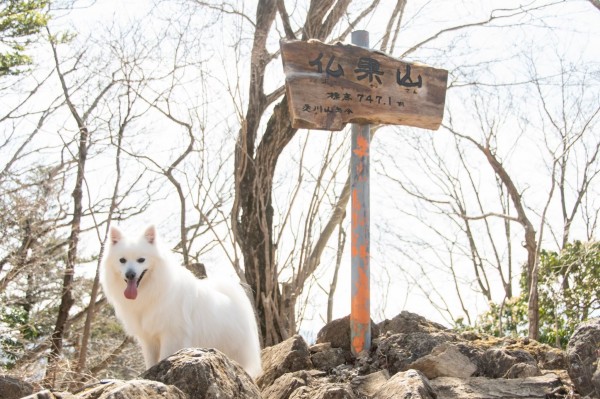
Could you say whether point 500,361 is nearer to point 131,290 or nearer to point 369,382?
point 369,382

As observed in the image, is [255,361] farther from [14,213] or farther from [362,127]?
[14,213]

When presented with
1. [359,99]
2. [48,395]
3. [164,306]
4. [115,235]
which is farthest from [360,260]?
[48,395]

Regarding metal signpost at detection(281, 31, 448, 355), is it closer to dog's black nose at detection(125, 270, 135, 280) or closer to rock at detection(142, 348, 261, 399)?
dog's black nose at detection(125, 270, 135, 280)

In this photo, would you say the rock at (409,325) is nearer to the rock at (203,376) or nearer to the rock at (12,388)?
the rock at (203,376)

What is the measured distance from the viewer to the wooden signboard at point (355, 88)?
4.90 m

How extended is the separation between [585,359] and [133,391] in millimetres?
2810

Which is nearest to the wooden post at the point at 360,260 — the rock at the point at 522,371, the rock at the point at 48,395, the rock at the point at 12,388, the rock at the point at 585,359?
the rock at the point at 522,371

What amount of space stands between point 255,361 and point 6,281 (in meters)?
5.76

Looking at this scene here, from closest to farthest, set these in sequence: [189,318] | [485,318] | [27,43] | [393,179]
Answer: [189,318]
[485,318]
[27,43]
[393,179]

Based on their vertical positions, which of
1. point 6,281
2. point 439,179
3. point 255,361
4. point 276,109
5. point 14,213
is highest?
point 439,179

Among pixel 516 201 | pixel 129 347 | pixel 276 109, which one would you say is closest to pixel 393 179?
pixel 516 201

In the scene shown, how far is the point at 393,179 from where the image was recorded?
40.0ft

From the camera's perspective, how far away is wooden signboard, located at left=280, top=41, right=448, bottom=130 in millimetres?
4898

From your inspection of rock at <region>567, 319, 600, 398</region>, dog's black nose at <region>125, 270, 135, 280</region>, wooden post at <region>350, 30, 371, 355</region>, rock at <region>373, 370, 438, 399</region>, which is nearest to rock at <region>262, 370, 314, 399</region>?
rock at <region>373, 370, 438, 399</region>
